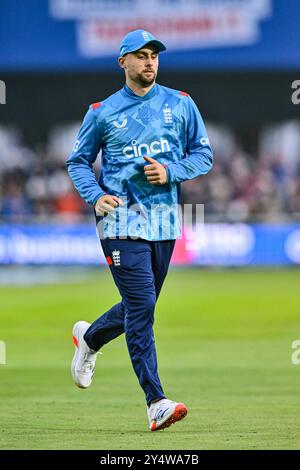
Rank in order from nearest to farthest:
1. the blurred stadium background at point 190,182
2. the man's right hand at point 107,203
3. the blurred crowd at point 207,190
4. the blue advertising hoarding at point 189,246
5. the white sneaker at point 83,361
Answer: the man's right hand at point 107,203, the white sneaker at point 83,361, the blurred stadium background at point 190,182, the blue advertising hoarding at point 189,246, the blurred crowd at point 207,190

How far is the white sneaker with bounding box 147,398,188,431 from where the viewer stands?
763 cm

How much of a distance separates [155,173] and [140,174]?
0.22m

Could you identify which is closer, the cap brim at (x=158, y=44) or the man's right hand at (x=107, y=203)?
the man's right hand at (x=107, y=203)

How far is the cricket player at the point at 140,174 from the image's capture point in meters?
7.99

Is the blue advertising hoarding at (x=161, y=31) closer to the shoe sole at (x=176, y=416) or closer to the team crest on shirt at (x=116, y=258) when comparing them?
the team crest on shirt at (x=116, y=258)

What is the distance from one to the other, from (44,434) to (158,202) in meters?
1.80

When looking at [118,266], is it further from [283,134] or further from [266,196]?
[283,134]

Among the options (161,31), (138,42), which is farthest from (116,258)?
(161,31)

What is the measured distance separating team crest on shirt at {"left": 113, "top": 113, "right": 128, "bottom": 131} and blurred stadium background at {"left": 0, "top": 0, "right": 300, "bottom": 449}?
5.15 metres

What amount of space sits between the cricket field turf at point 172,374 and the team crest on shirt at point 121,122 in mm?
2099

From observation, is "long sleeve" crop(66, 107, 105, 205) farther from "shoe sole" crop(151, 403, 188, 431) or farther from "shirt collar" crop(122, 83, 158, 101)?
"shoe sole" crop(151, 403, 188, 431)

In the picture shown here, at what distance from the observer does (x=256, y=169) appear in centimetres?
2956

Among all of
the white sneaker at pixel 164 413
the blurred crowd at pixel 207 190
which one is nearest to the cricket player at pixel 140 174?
the white sneaker at pixel 164 413

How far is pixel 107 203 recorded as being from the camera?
795cm
